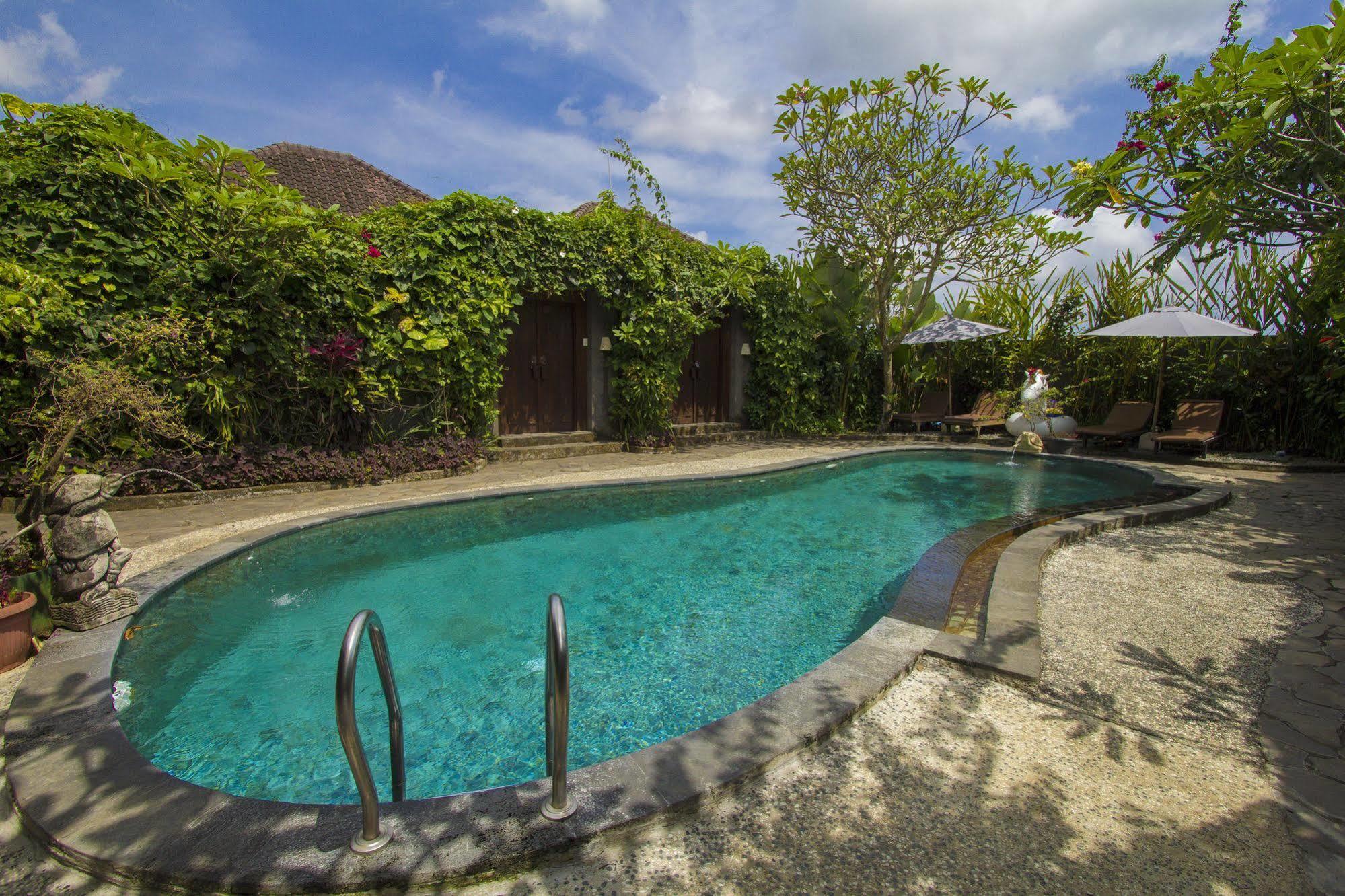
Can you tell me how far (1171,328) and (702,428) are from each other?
25.9ft

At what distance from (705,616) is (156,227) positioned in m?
6.57

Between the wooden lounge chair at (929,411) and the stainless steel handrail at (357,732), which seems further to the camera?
the wooden lounge chair at (929,411)

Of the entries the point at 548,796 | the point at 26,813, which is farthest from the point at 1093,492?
the point at 26,813

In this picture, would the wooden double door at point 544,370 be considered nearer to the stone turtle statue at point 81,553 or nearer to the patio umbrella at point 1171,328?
the stone turtle statue at point 81,553

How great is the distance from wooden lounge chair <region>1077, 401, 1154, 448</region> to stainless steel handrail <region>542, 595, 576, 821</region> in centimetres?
1144

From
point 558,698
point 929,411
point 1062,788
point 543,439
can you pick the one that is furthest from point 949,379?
point 558,698

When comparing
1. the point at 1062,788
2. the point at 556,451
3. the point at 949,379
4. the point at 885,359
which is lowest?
the point at 1062,788

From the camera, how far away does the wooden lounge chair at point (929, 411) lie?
12.9 metres

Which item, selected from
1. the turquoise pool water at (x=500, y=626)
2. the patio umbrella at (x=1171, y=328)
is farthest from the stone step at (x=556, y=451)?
the patio umbrella at (x=1171, y=328)

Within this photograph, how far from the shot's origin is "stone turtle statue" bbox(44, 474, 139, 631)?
3.16 metres

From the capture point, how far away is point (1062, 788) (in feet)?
6.70

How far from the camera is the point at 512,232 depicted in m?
8.72

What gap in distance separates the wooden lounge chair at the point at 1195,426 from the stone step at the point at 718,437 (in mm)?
6772

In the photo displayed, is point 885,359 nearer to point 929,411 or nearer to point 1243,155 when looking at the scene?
point 929,411
